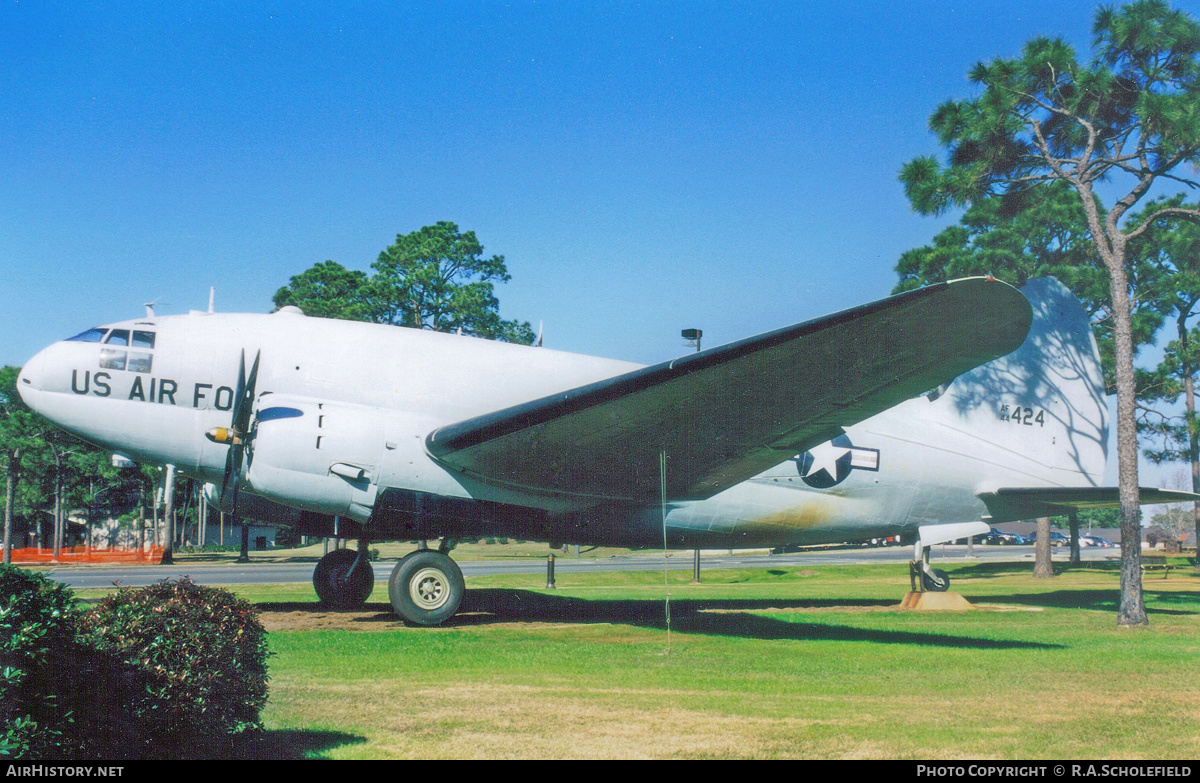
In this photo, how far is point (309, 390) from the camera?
12.9 m

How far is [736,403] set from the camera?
10992mm

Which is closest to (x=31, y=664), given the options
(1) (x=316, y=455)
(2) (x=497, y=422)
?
(2) (x=497, y=422)

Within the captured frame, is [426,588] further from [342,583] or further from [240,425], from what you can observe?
[342,583]

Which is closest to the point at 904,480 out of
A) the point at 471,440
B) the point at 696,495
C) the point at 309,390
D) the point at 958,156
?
the point at 696,495

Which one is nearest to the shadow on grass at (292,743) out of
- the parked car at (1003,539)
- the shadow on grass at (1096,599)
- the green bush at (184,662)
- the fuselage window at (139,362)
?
the green bush at (184,662)

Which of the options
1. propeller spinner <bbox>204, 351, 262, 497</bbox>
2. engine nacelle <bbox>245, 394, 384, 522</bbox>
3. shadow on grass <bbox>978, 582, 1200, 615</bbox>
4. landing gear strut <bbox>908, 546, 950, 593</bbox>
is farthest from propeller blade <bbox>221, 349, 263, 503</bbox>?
shadow on grass <bbox>978, 582, 1200, 615</bbox>

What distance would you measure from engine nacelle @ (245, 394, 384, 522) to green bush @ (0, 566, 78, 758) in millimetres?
7758

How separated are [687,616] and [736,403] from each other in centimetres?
624

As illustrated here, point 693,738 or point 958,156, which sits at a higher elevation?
point 958,156

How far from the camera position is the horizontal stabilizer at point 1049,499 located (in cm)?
1675

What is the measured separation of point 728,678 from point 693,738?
2.83 metres

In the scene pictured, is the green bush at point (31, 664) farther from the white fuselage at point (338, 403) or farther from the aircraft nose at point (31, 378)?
the aircraft nose at point (31, 378)

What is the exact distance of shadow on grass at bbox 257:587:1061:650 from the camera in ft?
41.1
